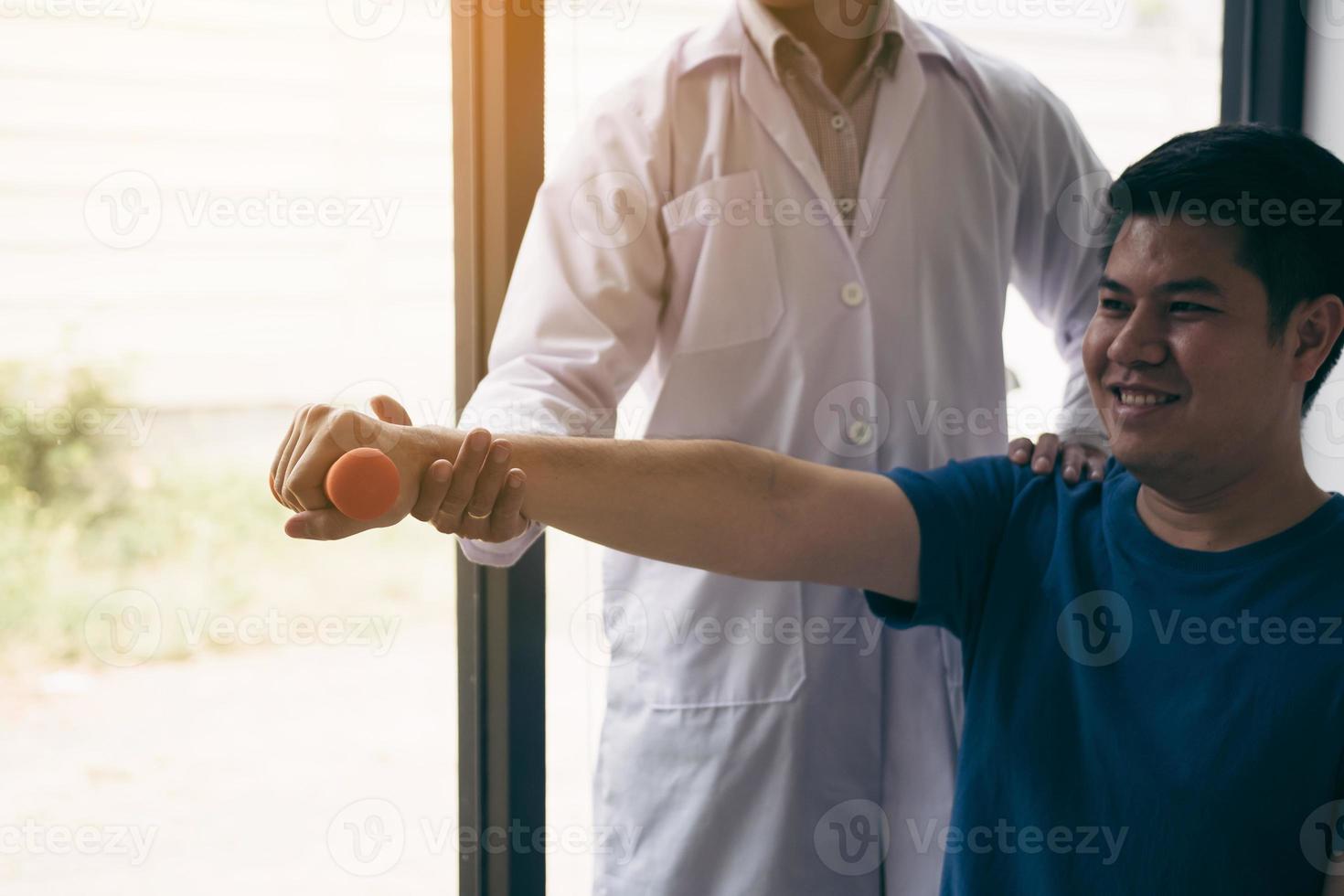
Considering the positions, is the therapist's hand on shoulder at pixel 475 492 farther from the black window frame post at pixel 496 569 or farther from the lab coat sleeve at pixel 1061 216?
the lab coat sleeve at pixel 1061 216

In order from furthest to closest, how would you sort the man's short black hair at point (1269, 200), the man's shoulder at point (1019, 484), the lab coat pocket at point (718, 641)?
the lab coat pocket at point (718, 641) → the man's shoulder at point (1019, 484) → the man's short black hair at point (1269, 200)

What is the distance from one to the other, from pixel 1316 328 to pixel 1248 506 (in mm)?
192

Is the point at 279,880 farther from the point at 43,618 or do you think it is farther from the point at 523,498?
the point at 523,498

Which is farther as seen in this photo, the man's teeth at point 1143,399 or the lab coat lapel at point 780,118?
the lab coat lapel at point 780,118

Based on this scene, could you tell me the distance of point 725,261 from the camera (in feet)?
4.61

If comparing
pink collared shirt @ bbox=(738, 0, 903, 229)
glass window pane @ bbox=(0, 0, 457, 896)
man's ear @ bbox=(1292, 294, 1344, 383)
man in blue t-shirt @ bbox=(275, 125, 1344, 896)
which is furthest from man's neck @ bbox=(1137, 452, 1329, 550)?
→ glass window pane @ bbox=(0, 0, 457, 896)

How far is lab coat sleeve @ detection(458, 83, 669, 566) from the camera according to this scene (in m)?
1.32

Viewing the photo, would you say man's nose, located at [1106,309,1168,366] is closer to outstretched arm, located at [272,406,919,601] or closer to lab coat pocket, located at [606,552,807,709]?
outstretched arm, located at [272,406,919,601]

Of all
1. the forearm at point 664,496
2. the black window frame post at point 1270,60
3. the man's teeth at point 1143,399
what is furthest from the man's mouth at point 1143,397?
the black window frame post at point 1270,60

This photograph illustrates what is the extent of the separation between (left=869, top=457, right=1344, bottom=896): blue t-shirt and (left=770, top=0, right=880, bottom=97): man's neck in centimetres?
55

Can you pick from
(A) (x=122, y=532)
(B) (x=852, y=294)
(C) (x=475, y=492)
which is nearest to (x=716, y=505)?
(C) (x=475, y=492)

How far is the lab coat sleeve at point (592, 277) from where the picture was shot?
1317 mm

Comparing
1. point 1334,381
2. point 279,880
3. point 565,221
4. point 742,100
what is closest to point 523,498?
point 565,221

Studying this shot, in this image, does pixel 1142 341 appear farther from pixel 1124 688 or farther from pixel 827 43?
pixel 827 43
